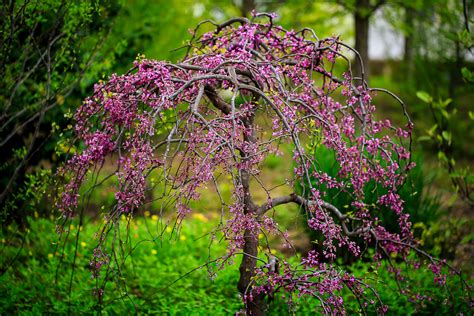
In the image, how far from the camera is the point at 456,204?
670 centimetres

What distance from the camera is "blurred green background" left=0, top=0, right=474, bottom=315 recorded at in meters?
3.67

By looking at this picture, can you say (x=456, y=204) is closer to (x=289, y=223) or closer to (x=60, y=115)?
(x=289, y=223)

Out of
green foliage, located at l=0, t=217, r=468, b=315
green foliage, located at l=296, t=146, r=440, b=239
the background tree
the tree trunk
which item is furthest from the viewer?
green foliage, located at l=296, t=146, r=440, b=239

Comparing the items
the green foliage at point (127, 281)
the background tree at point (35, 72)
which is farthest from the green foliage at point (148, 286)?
the background tree at point (35, 72)

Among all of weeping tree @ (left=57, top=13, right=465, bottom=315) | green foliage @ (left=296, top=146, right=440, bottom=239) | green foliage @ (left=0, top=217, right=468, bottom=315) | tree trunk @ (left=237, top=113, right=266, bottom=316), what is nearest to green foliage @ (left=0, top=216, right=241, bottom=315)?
green foliage @ (left=0, top=217, right=468, bottom=315)

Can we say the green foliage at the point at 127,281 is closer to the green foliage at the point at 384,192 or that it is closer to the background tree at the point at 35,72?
the background tree at the point at 35,72

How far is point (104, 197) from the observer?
6645 mm

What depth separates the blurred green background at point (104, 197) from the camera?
12.0 ft

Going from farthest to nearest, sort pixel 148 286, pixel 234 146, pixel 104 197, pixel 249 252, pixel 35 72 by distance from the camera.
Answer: pixel 104 197
pixel 35 72
pixel 148 286
pixel 249 252
pixel 234 146

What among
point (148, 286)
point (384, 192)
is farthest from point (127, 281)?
point (384, 192)

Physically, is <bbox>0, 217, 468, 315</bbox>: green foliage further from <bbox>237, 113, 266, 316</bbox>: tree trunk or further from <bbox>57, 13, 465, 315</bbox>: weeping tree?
<bbox>57, 13, 465, 315</bbox>: weeping tree

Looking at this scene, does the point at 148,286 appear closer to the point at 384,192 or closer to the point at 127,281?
the point at 127,281

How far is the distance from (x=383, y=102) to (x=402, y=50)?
1.37 m

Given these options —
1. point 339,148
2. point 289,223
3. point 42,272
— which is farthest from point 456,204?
point 42,272
